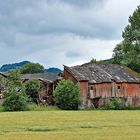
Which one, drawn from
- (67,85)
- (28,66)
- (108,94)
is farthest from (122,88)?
(28,66)

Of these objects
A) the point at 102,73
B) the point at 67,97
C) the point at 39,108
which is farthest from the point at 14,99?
the point at 102,73

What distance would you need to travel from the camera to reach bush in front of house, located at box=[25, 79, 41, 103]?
306 ft

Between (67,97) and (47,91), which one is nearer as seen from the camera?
(67,97)

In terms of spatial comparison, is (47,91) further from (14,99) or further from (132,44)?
(132,44)

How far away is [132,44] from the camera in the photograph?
106 meters

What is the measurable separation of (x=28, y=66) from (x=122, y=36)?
203 ft

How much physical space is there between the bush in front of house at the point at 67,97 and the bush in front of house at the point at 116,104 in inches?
259

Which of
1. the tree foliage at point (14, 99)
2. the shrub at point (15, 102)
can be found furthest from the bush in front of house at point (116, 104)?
the shrub at point (15, 102)

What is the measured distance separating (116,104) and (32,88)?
16.5 m

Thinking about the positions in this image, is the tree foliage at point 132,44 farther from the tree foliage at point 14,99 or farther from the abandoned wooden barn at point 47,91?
the tree foliage at point 14,99

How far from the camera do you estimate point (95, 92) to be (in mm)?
95188

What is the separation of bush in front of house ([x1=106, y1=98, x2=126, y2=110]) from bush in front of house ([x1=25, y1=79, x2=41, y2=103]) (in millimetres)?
14059

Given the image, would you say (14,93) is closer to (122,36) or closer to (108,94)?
(108,94)

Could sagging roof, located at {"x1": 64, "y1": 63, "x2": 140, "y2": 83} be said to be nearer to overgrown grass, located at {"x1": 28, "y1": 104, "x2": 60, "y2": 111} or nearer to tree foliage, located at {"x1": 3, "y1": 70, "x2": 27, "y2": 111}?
overgrown grass, located at {"x1": 28, "y1": 104, "x2": 60, "y2": 111}
